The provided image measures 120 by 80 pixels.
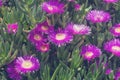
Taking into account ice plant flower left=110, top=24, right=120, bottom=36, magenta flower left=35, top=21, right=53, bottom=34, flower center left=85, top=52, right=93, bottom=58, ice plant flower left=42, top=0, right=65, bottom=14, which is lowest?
flower center left=85, top=52, right=93, bottom=58

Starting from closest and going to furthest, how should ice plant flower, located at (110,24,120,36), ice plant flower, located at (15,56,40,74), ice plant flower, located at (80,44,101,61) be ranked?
1. ice plant flower, located at (15,56,40,74)
2. ice plant flower, located at (80,44,101,61)
3. ice plant flower, located at (110,24,120,36)

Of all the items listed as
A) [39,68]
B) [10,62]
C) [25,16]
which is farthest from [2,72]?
[25,16]

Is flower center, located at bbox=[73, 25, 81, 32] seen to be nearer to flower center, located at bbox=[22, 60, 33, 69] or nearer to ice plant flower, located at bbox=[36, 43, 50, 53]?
ice plant flower, located at bbox=[36, 43, 50, 53]

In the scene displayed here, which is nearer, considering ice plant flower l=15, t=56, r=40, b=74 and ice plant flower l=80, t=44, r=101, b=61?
ice plant flower l=15, t=56, r=40, b=74

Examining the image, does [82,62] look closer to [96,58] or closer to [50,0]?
[96,58]

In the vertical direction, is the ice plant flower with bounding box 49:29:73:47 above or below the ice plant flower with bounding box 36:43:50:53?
above

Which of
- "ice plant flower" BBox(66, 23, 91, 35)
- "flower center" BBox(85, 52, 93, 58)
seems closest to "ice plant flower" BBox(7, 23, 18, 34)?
"ice plant flower" BBox(66, 23, 91, 35)

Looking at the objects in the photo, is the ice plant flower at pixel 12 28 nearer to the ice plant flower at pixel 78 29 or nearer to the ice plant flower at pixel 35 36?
the ice plant flower at pixel 35 36
